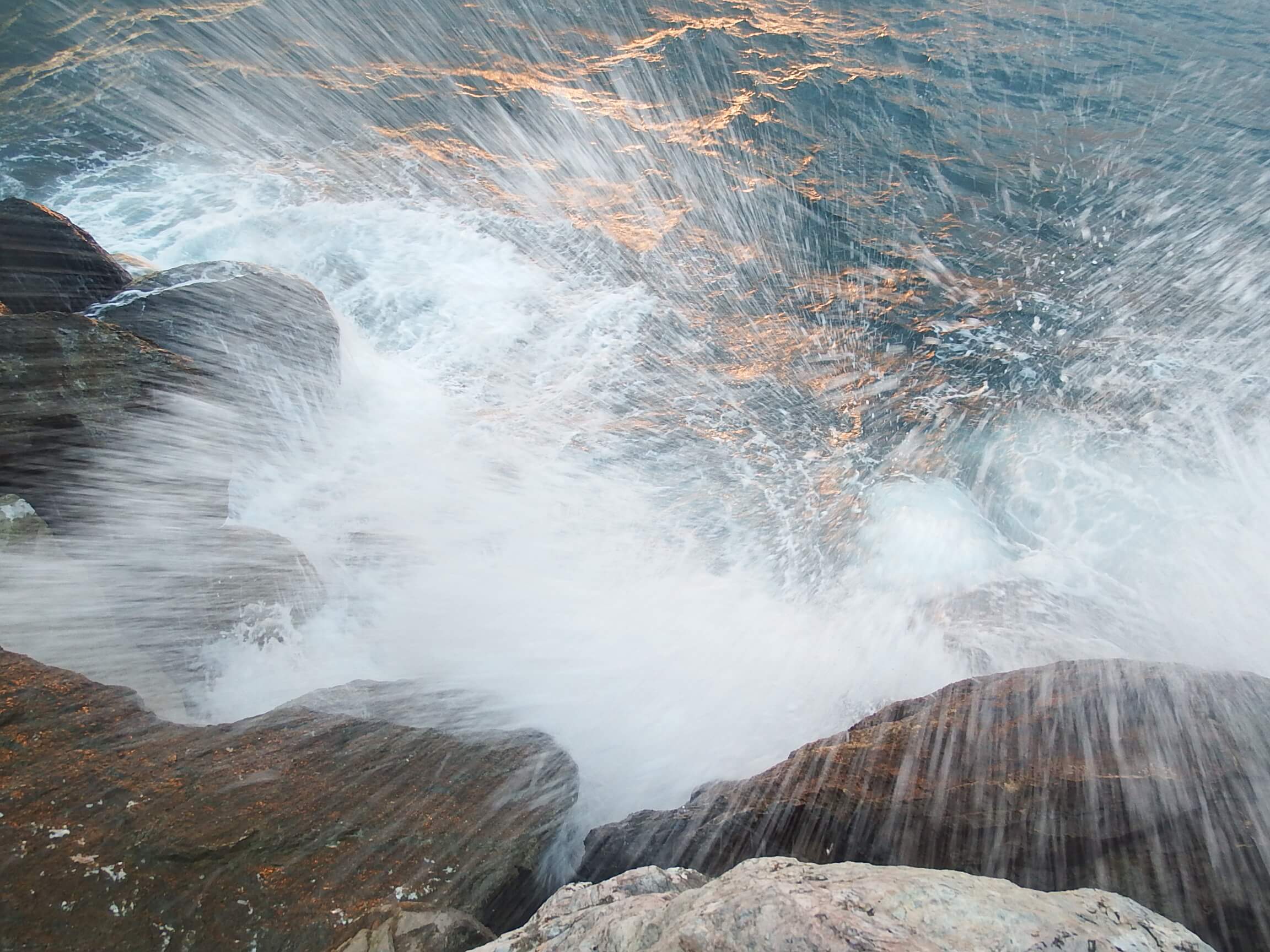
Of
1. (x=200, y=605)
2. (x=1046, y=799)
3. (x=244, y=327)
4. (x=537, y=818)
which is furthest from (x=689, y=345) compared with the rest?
(x=1046, y=799)

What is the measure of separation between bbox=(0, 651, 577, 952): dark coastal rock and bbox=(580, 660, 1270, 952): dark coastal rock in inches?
36.1

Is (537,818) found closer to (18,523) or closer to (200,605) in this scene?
(200,605)

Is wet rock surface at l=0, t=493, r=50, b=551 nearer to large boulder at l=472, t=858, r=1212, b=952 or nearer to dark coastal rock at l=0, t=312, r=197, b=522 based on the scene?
dark coastal rock at l=0, t=312, r=197, b=522

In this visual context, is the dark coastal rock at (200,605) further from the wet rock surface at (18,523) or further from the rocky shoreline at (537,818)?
the wet rock surface at (18,523)

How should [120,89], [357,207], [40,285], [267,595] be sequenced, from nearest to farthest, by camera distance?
[267,595], [40,285], [357,207], [120,89]

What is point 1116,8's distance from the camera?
18875mm

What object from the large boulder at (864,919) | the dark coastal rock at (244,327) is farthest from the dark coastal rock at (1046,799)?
the dark coastal rock at (244,327)

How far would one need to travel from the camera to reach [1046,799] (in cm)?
357

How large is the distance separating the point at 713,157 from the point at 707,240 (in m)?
2.54

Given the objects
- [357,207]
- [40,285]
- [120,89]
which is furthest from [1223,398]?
[120,89]

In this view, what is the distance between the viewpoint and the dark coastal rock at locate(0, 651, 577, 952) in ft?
10.1

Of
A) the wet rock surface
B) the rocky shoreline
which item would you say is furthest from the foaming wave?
the rocky shoreline

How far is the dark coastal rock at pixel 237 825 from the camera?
3072 millimetres

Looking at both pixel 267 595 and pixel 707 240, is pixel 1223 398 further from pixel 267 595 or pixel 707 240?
pixel 267 595
